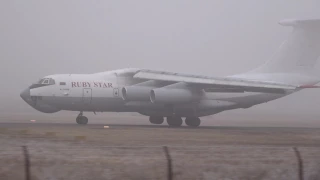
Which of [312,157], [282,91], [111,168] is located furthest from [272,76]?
[111,168]

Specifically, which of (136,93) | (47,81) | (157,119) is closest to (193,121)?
(157,119)

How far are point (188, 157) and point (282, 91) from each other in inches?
763

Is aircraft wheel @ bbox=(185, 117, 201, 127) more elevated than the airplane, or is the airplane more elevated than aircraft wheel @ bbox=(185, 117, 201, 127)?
the airplane

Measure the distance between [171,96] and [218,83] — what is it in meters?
A: 2.47

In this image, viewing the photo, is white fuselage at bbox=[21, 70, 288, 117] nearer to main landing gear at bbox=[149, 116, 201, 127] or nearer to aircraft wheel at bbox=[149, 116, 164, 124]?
main landing gear at bbox=[149, 116, 201, 127]

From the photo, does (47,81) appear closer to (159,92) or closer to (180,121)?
(159,92)

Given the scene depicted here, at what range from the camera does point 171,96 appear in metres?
29.2

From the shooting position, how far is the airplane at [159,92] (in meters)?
29.5

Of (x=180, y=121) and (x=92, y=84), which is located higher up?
(x=92, y=84)

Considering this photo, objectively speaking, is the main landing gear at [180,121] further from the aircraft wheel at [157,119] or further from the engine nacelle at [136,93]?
the engine nacelle at [136,93]

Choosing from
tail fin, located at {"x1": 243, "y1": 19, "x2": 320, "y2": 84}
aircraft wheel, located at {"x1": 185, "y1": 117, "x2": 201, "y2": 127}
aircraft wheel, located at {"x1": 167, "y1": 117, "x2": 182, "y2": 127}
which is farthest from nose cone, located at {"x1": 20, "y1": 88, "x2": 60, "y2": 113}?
tail fin, located at {"x1": 243, "y1": 19, "x2": 320, "y2": 84}

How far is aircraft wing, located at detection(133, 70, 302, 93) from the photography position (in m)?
29.3

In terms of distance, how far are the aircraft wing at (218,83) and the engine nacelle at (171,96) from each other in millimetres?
551

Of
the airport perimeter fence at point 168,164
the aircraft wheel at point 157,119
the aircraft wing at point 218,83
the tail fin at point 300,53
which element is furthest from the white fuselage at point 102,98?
the airport perimeter fence at point 168,164
